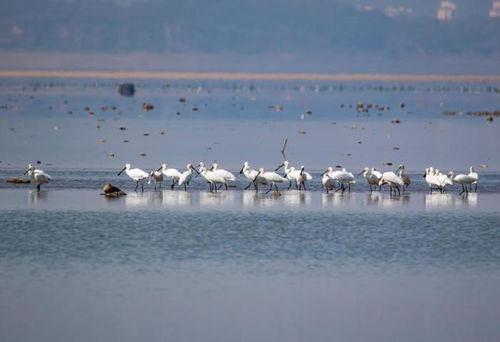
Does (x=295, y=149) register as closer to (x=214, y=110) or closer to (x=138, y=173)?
(x=138, y=173)

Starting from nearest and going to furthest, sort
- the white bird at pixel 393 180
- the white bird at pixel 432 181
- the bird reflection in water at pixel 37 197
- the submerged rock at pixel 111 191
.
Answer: the bird reflection in water at pixel 37 197
the submerged rock at pixel 111 191
the white bird at pixel 393 180
the white bird at pixel 432 181

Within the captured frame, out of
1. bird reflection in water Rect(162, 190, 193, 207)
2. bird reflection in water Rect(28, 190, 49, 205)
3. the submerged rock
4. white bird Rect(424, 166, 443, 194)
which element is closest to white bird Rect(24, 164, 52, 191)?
bird reflection in water Rect(28, 190, 49, 205)

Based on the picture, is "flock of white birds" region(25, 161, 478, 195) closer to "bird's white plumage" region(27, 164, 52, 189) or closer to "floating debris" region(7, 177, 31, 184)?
"bird's white plumage" region(27, 164, 52, 189)

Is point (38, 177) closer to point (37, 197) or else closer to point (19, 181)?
point (37, 197)

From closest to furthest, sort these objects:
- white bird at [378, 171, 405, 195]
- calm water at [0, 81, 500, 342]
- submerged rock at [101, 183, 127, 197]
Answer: calm water at [0, 81, 500, 342]
submerged rock at [101, 183, 127, 197]
white bird at [378, 171, 405, 195]

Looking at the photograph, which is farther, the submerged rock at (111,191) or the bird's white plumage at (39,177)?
the bird's white plumage at (39,177)

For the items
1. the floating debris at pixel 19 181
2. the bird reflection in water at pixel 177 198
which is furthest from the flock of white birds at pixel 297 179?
the floating debris at pixel 19 181

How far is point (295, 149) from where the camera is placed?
3922cm

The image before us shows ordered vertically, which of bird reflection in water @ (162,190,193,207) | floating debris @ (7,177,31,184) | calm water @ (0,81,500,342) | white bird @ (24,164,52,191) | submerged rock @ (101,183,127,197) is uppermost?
white bird @ (24,164,52,191)

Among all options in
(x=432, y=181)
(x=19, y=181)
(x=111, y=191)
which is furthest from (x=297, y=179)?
(x=19, y=181)

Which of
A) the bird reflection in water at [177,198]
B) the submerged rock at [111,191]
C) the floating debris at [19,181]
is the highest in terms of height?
the floating debris at [19,181]

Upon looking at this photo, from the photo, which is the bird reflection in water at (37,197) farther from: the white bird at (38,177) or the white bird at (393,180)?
the white bird at (393,180)

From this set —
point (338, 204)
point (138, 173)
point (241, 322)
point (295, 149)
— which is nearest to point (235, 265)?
point (241, 322)

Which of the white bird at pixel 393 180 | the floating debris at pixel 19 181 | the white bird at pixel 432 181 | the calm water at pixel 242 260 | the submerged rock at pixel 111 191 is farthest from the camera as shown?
the floating debris at pixel 19 181
